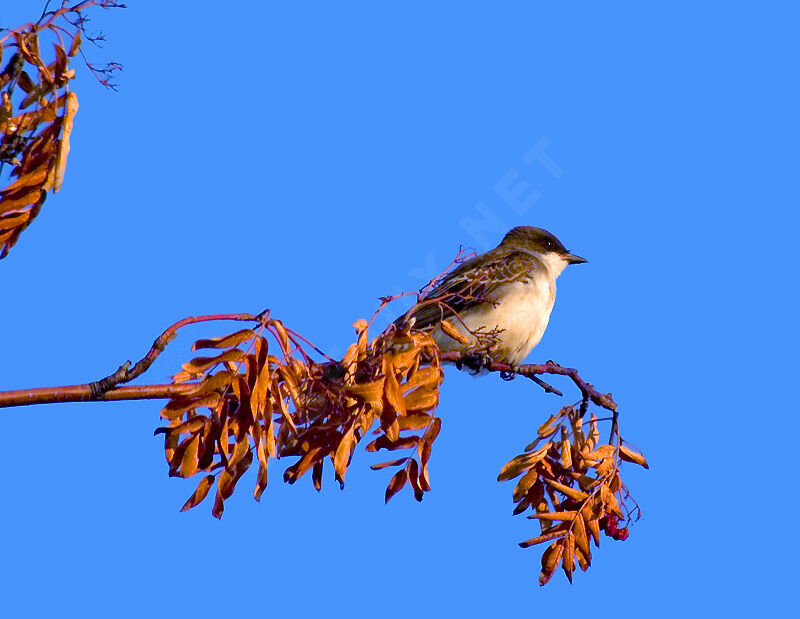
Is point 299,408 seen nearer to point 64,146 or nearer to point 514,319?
point 64,146

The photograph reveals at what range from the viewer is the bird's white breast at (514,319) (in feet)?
29.2

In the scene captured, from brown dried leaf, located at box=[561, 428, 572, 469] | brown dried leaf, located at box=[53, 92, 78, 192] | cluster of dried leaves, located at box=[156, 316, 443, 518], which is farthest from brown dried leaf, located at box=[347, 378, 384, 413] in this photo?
brown dried leaf, located at box=[561, 428, 572, 469]

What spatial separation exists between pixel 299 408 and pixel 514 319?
537cm

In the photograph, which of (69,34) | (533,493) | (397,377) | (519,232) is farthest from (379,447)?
(519,232)

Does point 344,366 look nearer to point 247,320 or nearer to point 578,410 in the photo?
point 247,320

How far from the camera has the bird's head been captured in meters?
10.2

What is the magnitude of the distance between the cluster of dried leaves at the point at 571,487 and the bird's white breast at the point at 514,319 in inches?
140

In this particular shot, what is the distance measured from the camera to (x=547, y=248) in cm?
1030

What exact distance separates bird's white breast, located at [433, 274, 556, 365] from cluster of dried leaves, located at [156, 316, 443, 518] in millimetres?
4692

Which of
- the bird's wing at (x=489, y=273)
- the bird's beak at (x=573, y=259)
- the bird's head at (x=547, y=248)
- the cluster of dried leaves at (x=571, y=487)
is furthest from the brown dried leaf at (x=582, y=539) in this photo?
the bird's beak at (x=573, y=259)

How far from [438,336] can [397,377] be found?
514cm

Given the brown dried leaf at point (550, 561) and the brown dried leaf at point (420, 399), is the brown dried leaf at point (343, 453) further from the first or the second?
the brown dried leaf at point (550, 561)

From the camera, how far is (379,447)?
4043 mm

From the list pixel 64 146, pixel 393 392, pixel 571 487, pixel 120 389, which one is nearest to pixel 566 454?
pixel 571 487
